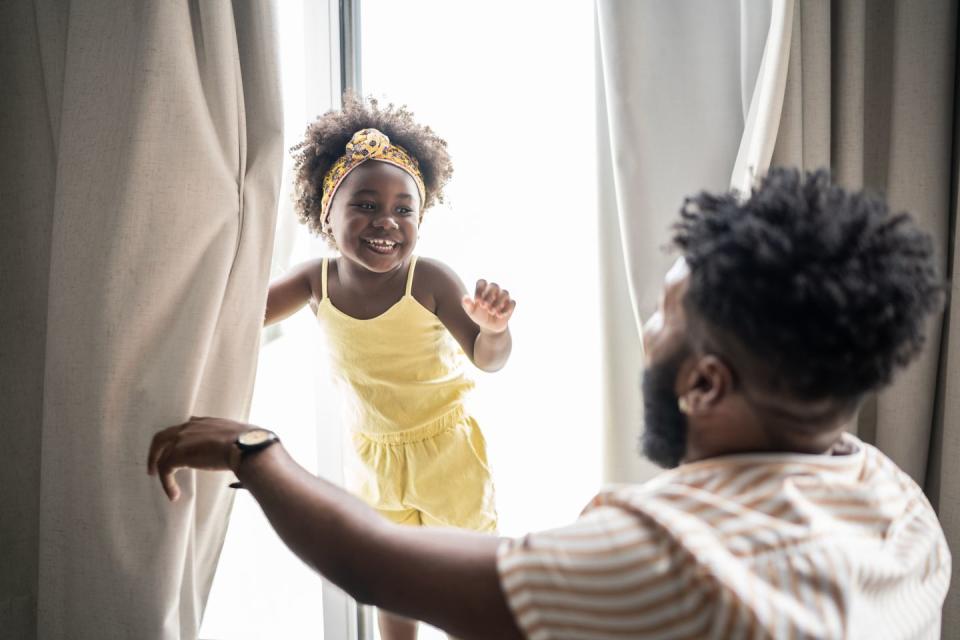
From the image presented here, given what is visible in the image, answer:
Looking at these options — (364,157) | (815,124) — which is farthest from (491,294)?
(815,124)

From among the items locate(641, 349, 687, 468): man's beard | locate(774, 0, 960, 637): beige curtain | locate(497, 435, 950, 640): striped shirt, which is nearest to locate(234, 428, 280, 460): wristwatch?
locate(497, 435, 950, 640): striped shirt

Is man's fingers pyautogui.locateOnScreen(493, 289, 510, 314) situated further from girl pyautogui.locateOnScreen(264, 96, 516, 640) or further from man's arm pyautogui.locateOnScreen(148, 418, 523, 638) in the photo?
man's arm pyautogui.locateOnScreen(148, 418, 523, 638)

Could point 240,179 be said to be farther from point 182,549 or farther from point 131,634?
point 131,634

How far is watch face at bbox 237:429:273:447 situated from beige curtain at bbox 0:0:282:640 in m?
0.18

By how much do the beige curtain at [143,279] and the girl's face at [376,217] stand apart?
0.23 metres

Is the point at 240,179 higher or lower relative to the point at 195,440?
higher

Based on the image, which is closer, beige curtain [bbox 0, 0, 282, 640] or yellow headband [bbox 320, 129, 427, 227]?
beige curtain [bbox 0, 0, 282, 640]

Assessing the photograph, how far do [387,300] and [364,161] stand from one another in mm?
286

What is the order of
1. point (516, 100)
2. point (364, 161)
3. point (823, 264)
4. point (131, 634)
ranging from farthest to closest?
point (516, 100) < point (364, 161) < point (131, 634) < point (823, 264)

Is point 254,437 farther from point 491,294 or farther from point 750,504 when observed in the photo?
point 750,504

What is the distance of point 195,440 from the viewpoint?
35.9 inches

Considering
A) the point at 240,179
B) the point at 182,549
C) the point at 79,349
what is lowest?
the point at 182,549

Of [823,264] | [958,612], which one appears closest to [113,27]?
[823,264]

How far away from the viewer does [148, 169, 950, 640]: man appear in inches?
23.1
